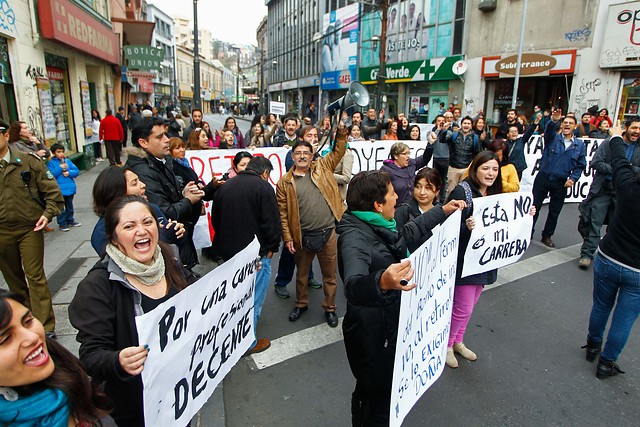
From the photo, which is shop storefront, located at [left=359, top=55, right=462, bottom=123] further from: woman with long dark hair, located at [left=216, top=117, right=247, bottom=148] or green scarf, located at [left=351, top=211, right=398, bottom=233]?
green scarf, located at [left=351, top=211, right=398, bottom=233]

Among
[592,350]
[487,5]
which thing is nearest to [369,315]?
[592,350]

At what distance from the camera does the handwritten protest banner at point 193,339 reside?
5.52 ft

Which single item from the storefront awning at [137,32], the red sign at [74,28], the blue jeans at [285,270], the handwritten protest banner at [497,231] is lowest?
the blue jeans at [285,270]

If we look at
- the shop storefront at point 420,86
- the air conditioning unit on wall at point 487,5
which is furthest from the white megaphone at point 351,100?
→ the air conditioning unit on wall at point 487,5

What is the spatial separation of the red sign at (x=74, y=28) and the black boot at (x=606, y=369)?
1121 cm

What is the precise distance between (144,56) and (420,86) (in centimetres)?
1563

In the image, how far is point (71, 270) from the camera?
526cm

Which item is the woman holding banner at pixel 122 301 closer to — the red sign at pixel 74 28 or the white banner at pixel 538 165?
the white banner at pixel 538 165

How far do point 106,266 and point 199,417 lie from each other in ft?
5.08

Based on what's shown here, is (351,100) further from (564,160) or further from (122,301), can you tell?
(122,301)

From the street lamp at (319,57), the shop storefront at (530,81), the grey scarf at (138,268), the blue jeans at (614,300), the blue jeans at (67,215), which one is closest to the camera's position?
the grey scarf at (138,268)

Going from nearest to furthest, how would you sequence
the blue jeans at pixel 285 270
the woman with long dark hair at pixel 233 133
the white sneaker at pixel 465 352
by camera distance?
the white sneaker at pixel 465 352
the blue jeans at pixel 285 270
the woman with long dark hair at pixel 233 133

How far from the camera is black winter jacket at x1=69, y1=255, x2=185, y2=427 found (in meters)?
Answer: 1.69

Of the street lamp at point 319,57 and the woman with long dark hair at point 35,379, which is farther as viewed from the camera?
the street lamp at point 319,57
